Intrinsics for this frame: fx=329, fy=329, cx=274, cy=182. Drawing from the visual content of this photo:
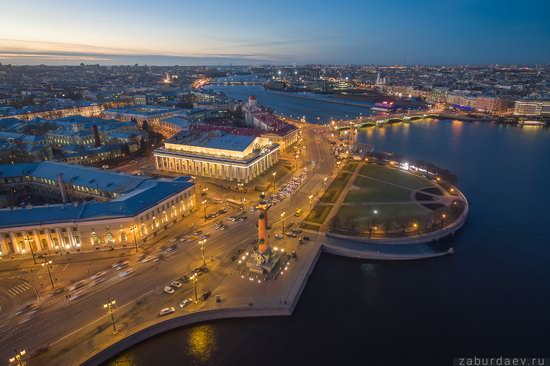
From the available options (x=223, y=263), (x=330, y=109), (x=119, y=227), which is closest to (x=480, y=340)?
(x=223, y=263)

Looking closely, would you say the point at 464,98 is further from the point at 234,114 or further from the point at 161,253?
the point at 161,253

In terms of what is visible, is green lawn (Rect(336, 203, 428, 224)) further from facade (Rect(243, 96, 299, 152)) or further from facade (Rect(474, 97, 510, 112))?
facade (Rect(474, 97, 510, 112))

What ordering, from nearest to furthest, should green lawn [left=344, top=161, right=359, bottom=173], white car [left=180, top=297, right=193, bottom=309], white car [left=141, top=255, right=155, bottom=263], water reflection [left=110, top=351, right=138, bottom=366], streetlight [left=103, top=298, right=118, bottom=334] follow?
water reflection [left=110, top=351, right=138, bottom=366] < streetlight [left=103, top=298, right=118, bottom=334] < white car [left=180, top=297, right=193, bottom=309] < white car [left=141, top=255, right=155, bottom=263] < green lawn [left=344, top=161, right=359, bottom=173]

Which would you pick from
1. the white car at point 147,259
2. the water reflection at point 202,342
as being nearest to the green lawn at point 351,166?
the white car at point 147,259

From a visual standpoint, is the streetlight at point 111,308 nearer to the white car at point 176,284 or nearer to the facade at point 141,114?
the white car at point 176,284

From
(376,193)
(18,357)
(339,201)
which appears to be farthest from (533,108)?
(18,357)

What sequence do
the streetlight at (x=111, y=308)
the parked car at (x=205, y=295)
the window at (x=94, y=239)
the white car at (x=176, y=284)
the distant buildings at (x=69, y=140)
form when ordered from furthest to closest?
the distant buildings at (x=69, y=140)
the window at (x=94, y=239)
the white car at (x=176, y=284)
the parked car at (x=205, y=295)
the streetlight at (x=111, y=308)

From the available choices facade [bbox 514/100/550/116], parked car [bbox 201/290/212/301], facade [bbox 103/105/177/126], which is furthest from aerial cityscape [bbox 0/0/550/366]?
facade [bbox 514/100/550/116]
